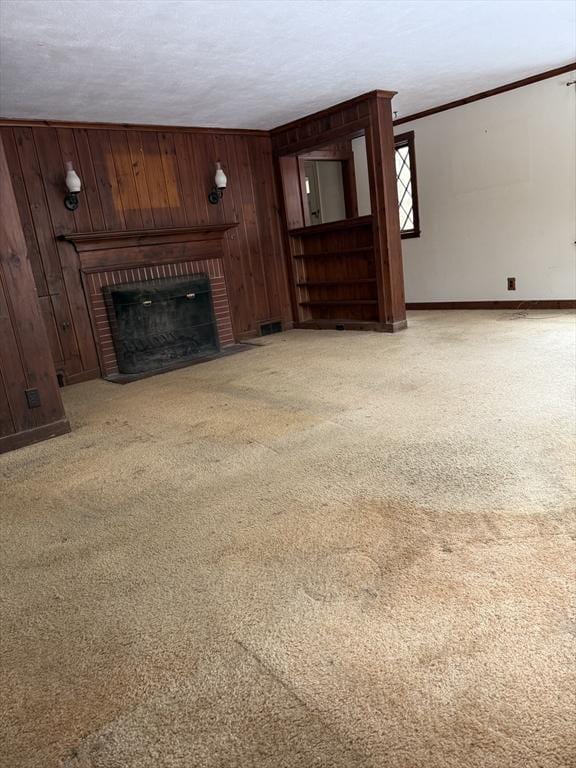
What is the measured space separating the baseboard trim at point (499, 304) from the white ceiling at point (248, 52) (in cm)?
214

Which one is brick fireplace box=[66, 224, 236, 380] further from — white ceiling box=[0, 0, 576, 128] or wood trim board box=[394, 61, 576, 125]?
wood trim board box=[394, 61, 576, 125]

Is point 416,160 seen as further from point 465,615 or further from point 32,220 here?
point 465,615

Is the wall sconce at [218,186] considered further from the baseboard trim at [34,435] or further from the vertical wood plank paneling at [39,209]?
the baseboard trim at [34,435]

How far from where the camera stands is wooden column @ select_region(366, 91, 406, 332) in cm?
484

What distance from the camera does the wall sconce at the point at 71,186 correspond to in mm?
4340

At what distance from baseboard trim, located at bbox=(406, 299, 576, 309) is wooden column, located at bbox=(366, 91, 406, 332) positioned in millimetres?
1247

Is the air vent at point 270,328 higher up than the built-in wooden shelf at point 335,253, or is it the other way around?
the built-in wooden shelf at point 335,253

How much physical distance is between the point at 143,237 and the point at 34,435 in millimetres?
2438

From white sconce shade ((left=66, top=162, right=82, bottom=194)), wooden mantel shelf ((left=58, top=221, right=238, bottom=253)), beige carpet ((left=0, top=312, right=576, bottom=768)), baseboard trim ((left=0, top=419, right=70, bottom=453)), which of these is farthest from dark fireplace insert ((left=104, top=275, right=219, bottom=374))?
beige carpet ((left=0, top=312, right=576, bottom=768))

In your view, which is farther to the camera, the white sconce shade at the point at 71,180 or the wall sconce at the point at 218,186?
the wall sconce at the point at 218,186

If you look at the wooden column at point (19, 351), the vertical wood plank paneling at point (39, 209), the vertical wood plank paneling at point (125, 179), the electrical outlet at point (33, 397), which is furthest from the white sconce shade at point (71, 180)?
the electrical outlet at point (33, 397)

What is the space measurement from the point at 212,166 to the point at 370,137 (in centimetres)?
161

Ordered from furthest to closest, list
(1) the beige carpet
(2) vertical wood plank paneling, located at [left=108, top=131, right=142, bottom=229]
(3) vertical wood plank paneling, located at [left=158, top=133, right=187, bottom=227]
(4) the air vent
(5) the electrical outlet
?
(4) the air vent
(3) vertical wood plank paneling, located at [left=158, top=133, right=187, bottom=227]
(2) vertical wood plank paneling, located at [left=108, top=131, right=142, bottom=229]
(5) the electrical outlet
(1) the beige carpet

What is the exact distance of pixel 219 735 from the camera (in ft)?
3.36
